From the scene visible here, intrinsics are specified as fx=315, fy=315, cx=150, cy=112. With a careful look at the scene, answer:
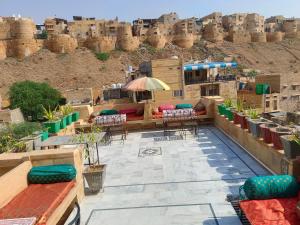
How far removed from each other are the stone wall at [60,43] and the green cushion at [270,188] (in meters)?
62.5

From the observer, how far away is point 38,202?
212 inches

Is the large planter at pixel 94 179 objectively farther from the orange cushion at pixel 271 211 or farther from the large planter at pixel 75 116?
the large planter at pixel 75 116

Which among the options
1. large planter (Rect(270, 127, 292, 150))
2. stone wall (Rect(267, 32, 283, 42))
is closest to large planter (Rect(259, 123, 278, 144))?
large planter (Rect(270, 127, 292, 150))

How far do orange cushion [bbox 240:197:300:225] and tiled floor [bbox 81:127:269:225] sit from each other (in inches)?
31.1

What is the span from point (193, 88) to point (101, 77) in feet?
102

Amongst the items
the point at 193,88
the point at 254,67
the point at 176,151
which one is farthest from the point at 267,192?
the point at 254,67

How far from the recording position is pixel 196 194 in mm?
6805

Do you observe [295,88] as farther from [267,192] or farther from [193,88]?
[267,192]

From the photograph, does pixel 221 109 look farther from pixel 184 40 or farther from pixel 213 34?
pixel 213 34

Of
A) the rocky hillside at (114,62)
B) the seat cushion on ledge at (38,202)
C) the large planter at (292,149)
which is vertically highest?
the rocky hillside at (114,62)

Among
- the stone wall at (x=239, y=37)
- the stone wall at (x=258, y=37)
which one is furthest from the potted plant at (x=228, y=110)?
the stone wall at (x=258, y=37)

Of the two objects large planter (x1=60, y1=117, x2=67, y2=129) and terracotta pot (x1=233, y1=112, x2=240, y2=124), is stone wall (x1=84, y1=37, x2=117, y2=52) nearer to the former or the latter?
large planter (x1=60, y1=117, x2=67, y2=129)

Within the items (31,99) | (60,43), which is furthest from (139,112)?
(60,43)

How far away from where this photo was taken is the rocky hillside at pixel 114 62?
181 ft
